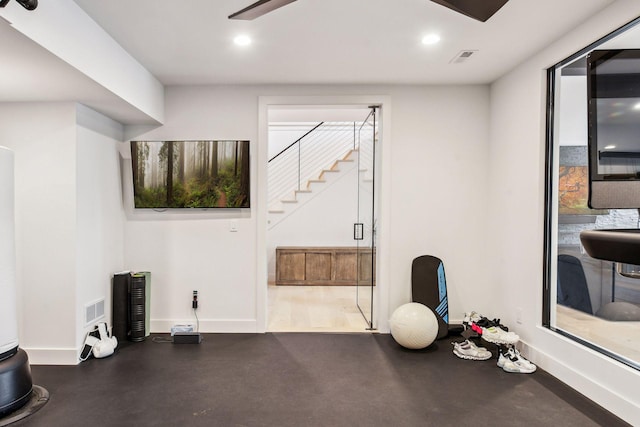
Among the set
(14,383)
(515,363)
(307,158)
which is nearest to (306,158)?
(307,158)

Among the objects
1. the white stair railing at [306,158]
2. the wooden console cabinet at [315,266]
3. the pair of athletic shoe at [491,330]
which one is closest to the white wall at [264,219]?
the pair of athletic shoe at [491,330]

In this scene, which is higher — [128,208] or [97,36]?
[97,36]

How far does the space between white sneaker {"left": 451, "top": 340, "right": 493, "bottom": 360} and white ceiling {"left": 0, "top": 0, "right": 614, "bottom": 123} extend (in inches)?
102

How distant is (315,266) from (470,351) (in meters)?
3.67

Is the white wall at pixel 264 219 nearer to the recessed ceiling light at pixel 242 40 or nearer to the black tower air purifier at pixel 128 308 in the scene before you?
the black tower air purifier at pixel 128 308

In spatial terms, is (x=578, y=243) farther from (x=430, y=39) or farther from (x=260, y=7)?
(x=260, y=7)

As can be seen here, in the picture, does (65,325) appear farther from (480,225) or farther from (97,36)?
(480,225)

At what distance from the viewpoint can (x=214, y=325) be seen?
418 cm

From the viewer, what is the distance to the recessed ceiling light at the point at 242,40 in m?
3.03

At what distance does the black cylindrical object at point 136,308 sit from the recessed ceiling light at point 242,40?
2429 mm

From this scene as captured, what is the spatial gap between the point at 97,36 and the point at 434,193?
3.34 meters

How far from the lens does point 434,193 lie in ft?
13.8

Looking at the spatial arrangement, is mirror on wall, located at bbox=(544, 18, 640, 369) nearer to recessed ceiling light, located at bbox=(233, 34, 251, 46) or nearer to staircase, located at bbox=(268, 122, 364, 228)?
recessed ceiling light, located at bbox=(233, 34, 251, 46)

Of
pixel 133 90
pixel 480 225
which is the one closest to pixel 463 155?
pixel 480 225
